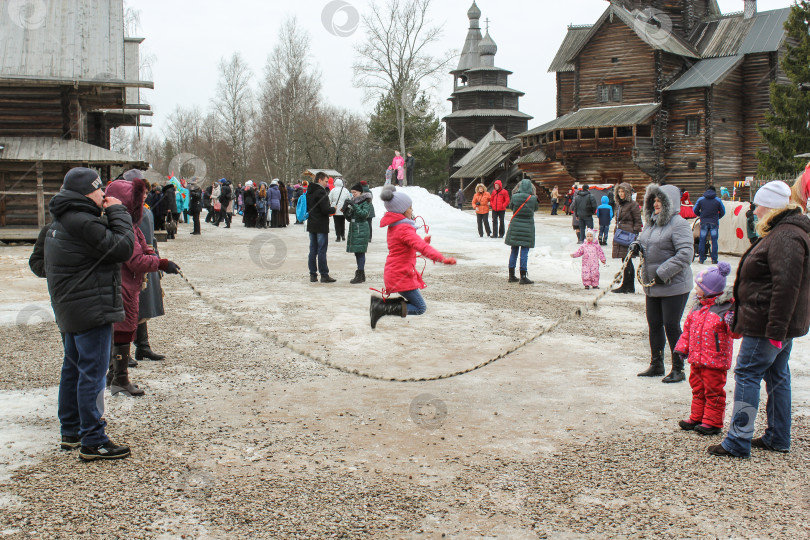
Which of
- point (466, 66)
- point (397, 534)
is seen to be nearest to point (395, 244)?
point (397, 534)

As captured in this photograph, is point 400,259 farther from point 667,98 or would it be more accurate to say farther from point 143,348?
point 667,98

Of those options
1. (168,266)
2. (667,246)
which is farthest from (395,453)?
(667,246)

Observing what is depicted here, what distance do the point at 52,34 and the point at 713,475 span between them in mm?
24840

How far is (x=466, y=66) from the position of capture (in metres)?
71.8

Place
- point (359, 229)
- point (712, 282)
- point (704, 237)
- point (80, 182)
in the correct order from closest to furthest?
point (80, 182)
point (712, 282)
point (359, 229)
point (704, 237)

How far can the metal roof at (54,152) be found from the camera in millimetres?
21281

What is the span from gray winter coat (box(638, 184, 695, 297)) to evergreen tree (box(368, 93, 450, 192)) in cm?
4417

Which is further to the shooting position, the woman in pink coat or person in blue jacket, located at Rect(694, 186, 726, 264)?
person in blue jacket, located at Rect(694, 186, 726, 264)

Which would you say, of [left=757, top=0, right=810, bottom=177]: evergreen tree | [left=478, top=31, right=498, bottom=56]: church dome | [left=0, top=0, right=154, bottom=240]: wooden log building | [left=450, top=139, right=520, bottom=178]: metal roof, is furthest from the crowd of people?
[left=478, top=31, right=498, bottom=56]: church dome

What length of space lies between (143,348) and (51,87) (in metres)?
19.3

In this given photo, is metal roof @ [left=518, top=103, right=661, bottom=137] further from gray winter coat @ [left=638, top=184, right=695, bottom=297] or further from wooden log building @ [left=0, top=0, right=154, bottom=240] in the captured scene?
gray winter coat @ [left=638, top=184, right=695, bottom=297]

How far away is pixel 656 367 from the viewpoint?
22.4 feet

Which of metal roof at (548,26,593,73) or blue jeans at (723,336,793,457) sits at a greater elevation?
metal roof at (548,26,593,73)

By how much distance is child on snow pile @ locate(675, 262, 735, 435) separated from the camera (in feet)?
17.1
